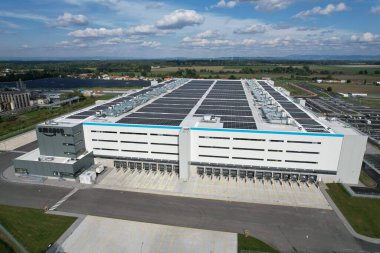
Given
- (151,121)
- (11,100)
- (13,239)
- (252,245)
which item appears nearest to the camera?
(252,245)

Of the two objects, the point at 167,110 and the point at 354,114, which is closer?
the point at 167,110

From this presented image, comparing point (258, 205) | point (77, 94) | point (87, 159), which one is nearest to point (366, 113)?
point (258, 205)

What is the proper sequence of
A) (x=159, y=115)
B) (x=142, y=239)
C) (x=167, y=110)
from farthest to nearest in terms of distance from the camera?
(x=167, y=110) < (x=159, y=115) < (x=142, y=239)

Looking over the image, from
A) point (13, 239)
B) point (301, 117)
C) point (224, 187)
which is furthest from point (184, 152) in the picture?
point (301, 117)

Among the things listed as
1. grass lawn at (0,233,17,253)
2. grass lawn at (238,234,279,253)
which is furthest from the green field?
grass lawn at (238,234,279,253)

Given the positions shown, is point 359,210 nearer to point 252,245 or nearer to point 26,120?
point 252,245

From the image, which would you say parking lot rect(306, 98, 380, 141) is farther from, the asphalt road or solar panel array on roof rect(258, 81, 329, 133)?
the asphalt road

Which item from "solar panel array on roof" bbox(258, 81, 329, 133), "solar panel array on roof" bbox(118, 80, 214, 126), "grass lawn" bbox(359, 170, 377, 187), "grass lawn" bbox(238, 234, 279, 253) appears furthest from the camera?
"solar panel array on roof" bbox(118, 80, 214, 126)
